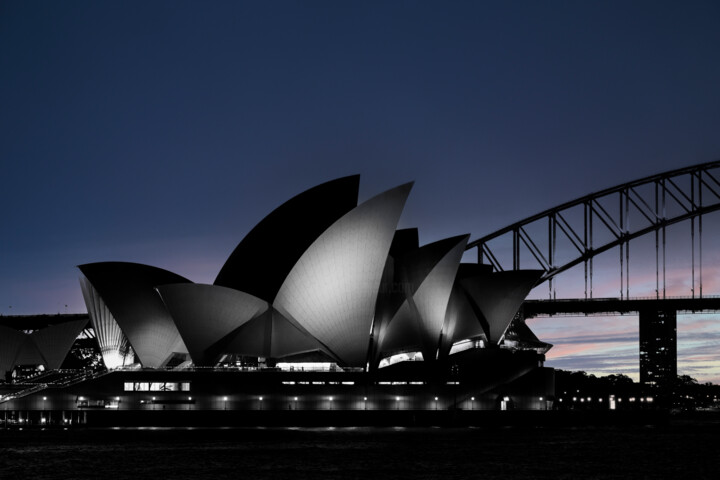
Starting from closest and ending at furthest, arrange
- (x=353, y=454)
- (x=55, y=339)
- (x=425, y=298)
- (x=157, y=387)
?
(x=353, y=454), (x=425, y=298), (x=157, y=387), (x=55, y=339)

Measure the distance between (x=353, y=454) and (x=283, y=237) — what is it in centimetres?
3197

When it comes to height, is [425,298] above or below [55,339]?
above

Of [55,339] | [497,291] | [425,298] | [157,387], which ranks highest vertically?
[497,291]

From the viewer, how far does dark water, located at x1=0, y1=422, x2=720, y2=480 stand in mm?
49219

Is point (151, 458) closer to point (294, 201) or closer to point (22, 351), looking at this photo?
point (294, 201)

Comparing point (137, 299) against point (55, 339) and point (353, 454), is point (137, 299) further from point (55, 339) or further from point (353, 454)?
point (55, 339)

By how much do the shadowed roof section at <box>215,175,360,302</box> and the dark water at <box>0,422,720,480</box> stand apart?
526 inches

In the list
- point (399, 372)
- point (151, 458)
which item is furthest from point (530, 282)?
point (151, 458)

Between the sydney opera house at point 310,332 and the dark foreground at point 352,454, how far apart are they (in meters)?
5.90

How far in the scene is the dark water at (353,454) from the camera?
49.2 metres

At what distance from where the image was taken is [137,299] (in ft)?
280

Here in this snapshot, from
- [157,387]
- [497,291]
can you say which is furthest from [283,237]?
[497,291]

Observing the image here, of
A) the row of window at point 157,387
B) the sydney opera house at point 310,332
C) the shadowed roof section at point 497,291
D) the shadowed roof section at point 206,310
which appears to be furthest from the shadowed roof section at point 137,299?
the shadowed roof section at point 497,291

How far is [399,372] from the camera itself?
86.5 metres
